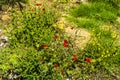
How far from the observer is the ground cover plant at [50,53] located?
6480 mm

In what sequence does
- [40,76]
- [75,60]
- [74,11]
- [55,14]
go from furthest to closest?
[74,11] → [55,14] → [75,60] → [40,76]

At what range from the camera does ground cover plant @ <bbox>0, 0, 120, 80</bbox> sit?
21.3ft

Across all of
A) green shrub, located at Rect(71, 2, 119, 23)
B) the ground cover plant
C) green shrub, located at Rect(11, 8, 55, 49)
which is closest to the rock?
the ground cover plant

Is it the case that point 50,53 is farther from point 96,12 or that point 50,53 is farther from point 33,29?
point 96,12

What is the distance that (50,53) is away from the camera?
695 centimetres

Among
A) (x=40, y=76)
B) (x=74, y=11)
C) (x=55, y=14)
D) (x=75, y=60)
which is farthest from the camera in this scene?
(x=74, y=11)

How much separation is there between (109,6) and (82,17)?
1163 mm

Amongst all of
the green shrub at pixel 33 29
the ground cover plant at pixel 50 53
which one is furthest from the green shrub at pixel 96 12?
the green shrub at pixel 33 29

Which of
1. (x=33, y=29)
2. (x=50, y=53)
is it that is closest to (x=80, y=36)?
(x=33, y=29)

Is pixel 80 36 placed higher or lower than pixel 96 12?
lower

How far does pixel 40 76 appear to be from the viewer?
6.42 m

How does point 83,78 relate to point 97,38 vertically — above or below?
below

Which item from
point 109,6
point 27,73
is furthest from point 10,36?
point 109,6

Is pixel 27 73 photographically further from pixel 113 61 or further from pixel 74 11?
pixel 74 11
